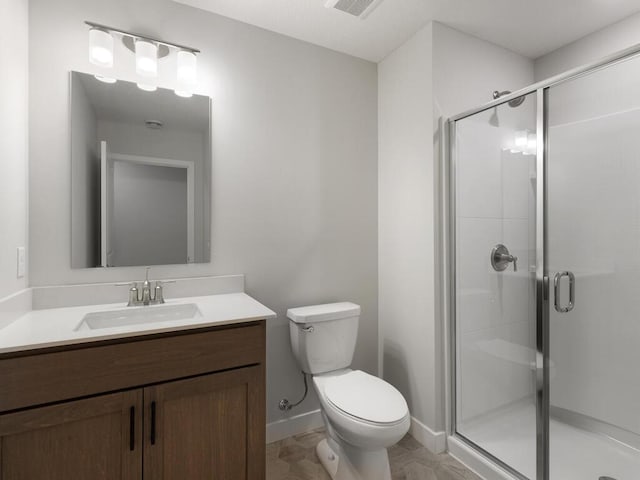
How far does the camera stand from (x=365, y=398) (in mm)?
1621

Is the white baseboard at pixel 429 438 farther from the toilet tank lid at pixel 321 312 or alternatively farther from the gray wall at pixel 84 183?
the gray wall at pixel 84 183

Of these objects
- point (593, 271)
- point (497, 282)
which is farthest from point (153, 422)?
point (593, 271)

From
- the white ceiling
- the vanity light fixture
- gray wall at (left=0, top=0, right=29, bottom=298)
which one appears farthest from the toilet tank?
the white ceiling

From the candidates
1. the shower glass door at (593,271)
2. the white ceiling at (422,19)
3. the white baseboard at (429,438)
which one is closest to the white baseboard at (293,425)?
the white baseboard at (429,438)

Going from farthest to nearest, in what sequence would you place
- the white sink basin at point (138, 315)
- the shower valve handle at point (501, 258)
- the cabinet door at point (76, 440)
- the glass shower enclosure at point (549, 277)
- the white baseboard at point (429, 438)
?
the white baseboard at point (429, 438)
the shower valve handle at point (501, 258)
the glass shower enclosure at point (549, 277)
the white sink basin at point (138, 315)
the cabinet door at point (76, 440)

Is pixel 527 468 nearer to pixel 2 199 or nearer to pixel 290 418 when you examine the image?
pixel 290 418

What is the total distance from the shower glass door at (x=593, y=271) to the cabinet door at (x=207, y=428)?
134 cm

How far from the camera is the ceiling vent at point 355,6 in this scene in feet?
5.70

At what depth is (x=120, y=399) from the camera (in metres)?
1.17

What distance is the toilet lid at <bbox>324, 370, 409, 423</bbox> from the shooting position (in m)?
1.49

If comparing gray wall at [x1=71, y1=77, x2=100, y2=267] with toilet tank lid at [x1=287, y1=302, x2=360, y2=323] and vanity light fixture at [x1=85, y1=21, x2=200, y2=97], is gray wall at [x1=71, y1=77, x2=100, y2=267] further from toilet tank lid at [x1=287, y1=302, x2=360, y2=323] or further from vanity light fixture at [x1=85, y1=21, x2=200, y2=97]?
toilet tank lid at [x1=287, y1=302, x2=360, y2=323]

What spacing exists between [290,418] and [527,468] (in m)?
1.23

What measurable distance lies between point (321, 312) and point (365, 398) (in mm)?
485

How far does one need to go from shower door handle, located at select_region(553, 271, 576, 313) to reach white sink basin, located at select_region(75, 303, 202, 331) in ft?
5.26
